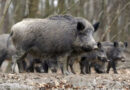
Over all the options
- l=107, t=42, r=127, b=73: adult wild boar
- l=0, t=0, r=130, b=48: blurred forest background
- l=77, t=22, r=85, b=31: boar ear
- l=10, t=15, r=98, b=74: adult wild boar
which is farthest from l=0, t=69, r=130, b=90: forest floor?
l=107, t=42, r=127, b=73: adult wild boar

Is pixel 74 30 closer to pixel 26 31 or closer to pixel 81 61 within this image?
pixel 26 31

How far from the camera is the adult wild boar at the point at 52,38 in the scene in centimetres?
1068

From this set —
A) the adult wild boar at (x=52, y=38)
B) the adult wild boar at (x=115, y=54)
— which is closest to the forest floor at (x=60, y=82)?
the adult wild boar at (x=52, y=38)

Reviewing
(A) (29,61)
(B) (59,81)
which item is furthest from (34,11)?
(B) (59,81)

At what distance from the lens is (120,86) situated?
9.71 metres

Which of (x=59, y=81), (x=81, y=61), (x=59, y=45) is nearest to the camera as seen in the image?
(x=59, y=81)

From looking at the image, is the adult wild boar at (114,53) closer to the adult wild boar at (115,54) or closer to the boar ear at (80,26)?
the adult wild boar at (115,54)

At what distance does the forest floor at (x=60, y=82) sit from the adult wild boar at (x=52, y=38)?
118 cm

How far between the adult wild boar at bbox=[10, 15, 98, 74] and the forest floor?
1177 mm

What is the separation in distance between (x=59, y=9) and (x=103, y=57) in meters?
3.46

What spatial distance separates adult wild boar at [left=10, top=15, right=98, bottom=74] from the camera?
35.0ft

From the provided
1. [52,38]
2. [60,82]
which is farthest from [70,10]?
[60,82]

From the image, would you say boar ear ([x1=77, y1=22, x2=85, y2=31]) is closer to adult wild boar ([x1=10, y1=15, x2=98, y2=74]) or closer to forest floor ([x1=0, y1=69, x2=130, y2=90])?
adult wild boar ([x1=10, y1=15, x2=98, y2=74])

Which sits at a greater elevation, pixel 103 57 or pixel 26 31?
pixel 26 31
